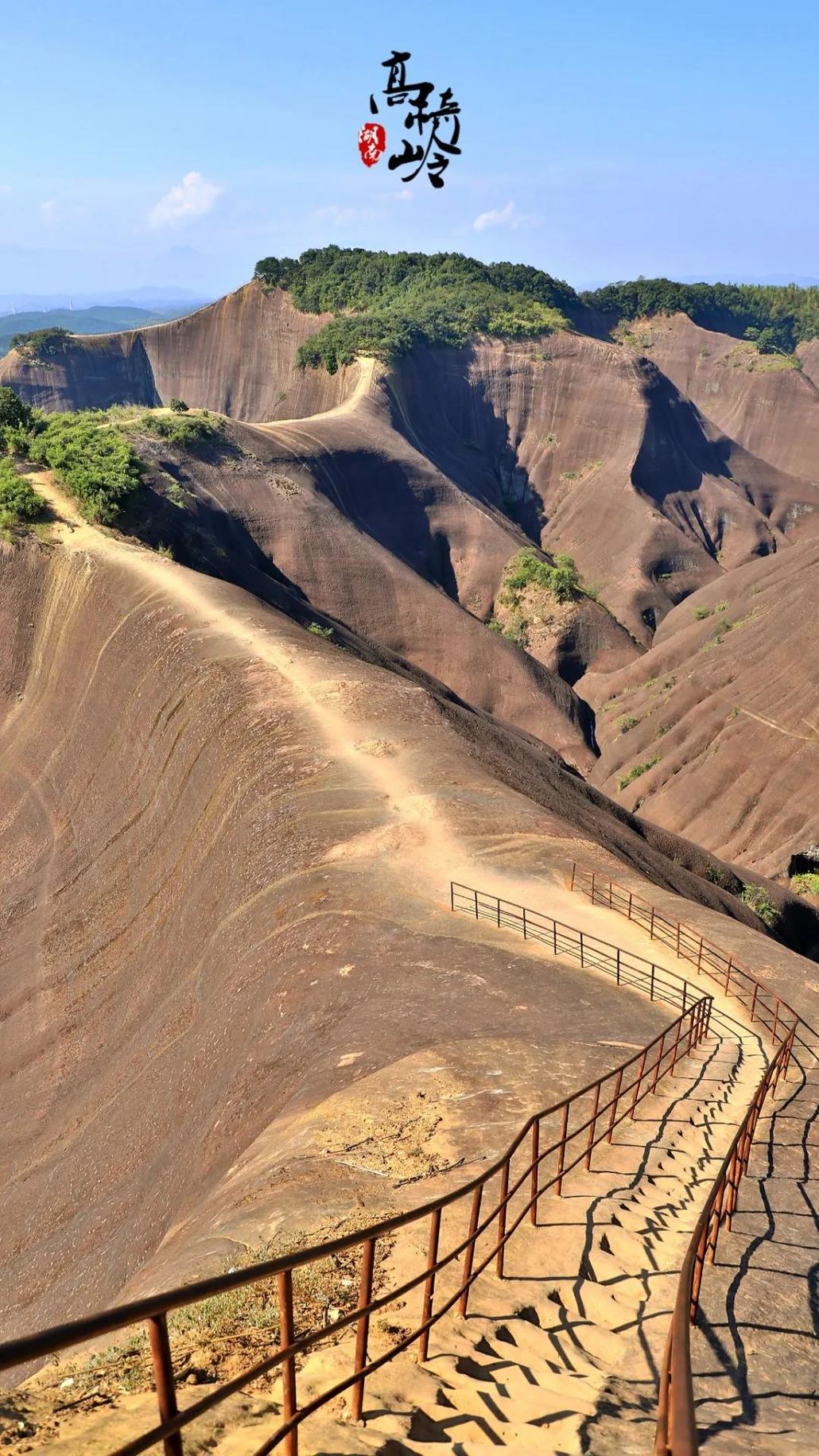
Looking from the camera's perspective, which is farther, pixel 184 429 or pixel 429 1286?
pixel 184 429

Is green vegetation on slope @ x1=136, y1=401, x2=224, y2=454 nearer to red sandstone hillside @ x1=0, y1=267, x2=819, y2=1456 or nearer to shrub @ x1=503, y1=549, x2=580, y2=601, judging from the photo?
red sandstone hillside @ x1=0, y1=267, x2=819, y2=1456

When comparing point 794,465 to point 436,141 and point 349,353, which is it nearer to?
point 349,353

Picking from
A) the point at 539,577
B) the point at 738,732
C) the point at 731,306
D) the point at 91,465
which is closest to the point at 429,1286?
the point at 91,465

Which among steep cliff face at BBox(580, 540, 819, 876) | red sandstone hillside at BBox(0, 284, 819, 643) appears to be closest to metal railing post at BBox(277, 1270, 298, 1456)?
steep cliff face at BBox(580, 540, 819, 876)

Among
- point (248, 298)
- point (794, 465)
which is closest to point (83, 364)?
point (248, 298)

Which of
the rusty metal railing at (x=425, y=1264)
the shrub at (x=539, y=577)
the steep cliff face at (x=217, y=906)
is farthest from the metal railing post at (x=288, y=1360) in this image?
the shrub at (x=539, y=577)

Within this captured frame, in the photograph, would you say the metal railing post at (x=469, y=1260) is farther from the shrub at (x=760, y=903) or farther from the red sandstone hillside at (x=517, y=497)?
the red sandstone hillside at (x=517, y=497)

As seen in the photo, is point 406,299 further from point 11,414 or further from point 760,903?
point 760,903
